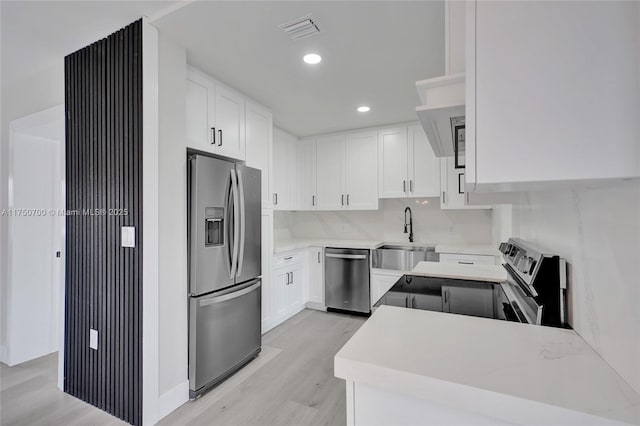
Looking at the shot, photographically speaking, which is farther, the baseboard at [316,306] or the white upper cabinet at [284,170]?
the baseboard at [316,306]

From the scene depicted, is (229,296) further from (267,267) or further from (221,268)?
(267,267)

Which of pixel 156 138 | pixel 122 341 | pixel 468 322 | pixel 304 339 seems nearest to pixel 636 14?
pixel 468 322

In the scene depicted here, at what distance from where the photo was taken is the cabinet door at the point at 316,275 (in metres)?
3.97

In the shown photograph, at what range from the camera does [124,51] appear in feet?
6.20

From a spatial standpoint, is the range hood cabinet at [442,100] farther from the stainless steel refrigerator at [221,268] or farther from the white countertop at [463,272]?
the stainless steel refrigerator at [221,268]

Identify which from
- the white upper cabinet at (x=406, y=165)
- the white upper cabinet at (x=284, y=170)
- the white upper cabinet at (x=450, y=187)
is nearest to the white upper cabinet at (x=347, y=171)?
the white upper cabinet at (x=406, y=165)

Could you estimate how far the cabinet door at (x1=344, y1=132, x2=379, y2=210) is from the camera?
12.9ft

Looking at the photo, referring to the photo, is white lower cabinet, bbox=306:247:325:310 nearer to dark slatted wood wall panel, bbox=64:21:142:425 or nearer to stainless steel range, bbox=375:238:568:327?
stainless steel range, bbox=375:238:568:327

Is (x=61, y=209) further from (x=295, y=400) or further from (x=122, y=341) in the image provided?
(x=295, y=400)

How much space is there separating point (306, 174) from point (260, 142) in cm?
134

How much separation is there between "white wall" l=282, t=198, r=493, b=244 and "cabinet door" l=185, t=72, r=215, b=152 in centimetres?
215

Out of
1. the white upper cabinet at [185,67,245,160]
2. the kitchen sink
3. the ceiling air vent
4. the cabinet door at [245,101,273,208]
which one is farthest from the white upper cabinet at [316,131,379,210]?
the ceiling air vent

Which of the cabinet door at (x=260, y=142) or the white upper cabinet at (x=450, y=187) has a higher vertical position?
the cabinet door at (x=260, y=142)

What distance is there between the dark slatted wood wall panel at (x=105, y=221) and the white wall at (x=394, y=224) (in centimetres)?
251
